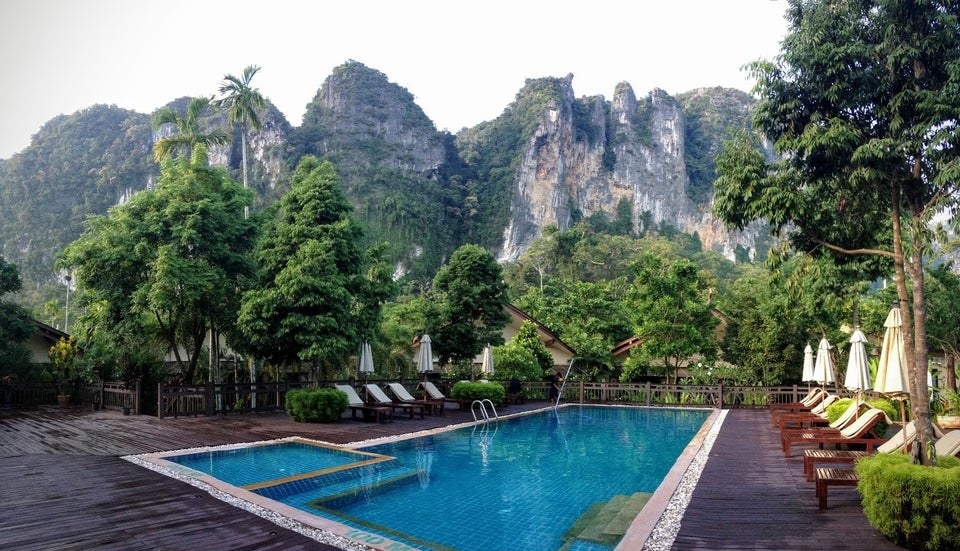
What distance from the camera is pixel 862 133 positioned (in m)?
6.39

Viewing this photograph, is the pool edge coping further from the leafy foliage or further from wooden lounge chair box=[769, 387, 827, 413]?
the leafy foliage

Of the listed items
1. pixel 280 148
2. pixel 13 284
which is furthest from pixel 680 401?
pixel 280 148

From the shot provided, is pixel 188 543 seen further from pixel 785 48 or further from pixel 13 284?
pixel 13 284

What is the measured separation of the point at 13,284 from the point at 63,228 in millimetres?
45379

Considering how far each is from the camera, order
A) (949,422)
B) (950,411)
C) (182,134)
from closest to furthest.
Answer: (949,422)
(950,411)
(182,134)

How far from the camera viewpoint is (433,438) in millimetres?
11836

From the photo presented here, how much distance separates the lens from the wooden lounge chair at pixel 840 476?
18.4ft

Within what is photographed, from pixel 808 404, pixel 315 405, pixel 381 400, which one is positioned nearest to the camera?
pixel 315 405

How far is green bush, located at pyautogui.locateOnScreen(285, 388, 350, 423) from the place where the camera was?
12914 mm

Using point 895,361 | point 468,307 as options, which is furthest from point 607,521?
→ point 468,307

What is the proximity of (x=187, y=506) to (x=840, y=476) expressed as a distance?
626cm

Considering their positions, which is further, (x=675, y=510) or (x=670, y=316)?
(x=670, y=316)

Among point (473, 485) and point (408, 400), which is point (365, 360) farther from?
point (473, 485)

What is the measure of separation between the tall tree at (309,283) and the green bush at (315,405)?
1074mm
